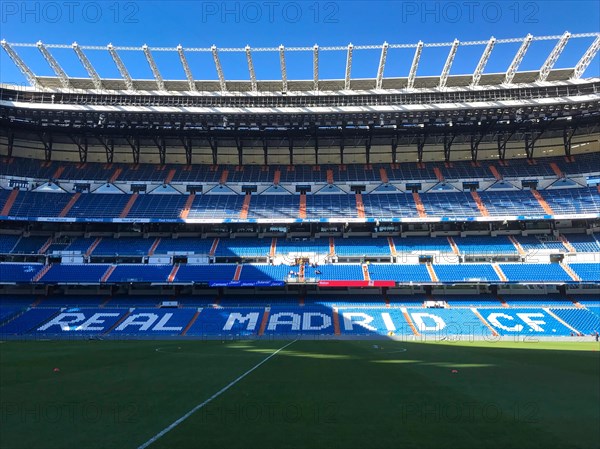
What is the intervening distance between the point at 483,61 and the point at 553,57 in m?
6.90

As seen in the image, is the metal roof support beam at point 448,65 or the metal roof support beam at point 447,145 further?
the metal roof support beam at point 447,145

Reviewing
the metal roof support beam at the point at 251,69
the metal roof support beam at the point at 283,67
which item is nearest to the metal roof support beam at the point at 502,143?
the metal roof support beam at the point at 283,67

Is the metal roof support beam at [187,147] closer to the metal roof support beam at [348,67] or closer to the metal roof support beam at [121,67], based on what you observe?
the metal roof support beam at [121,67]

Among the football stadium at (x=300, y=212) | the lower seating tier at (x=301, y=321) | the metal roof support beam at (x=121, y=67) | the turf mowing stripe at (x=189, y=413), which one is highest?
the metal roof support beam at (x=121, y=67)

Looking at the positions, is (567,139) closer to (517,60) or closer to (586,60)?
(586,60)

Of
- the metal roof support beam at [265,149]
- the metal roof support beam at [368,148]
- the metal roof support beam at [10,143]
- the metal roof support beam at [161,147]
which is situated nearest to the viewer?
the metal roof support beam at [10,143]

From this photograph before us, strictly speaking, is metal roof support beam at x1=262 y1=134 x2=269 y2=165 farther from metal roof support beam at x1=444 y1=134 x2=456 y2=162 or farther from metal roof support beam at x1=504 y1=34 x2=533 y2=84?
metal roof support beam at x1=504 y1=34 x2=533 y2=84

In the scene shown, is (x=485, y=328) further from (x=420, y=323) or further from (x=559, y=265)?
(x=559, y=265)

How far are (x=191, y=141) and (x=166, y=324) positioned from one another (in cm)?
2759

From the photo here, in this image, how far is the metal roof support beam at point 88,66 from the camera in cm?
3962

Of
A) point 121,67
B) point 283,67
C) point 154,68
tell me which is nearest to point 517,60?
point 283,67

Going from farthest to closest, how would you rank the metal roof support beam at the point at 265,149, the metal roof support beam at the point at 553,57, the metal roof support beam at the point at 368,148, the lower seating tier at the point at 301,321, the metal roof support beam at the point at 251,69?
the metal roof support beam at the point at 265,149, the metal roof support beam at the point at 368,148, the metal roof support beam at the point at 251,69, the metal roof support beam at the point at 553,57, the lower seating tier at the point at 301,321

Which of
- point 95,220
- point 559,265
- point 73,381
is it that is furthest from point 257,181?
Result: point 73,381

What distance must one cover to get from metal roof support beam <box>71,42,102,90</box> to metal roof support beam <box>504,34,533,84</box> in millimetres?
44646
